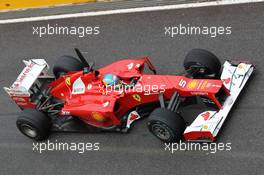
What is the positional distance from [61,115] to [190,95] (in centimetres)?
237

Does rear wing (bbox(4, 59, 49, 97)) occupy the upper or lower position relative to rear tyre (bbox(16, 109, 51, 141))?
upper

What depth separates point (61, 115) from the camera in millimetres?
8961

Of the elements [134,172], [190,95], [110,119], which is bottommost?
[134,172]

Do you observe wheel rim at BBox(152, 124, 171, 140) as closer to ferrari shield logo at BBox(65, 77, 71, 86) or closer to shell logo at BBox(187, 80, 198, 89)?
shell logo at BBox(187, 80, 198, 89)

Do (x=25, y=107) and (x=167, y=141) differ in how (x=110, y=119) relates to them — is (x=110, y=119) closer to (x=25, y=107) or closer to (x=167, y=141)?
(x=167, y=141)

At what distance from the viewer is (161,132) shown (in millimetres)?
7957

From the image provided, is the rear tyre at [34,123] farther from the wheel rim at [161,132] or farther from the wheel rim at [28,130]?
the wheel rim at [161,132]

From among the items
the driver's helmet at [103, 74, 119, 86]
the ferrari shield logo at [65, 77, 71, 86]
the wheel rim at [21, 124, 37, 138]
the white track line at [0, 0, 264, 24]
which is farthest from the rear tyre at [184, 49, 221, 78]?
the wheel rim at [21, 124, 37, 138]

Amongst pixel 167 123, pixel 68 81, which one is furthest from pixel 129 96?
pixel 68 81

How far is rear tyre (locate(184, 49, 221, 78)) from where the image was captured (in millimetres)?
8391

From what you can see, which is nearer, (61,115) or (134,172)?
(134,172)

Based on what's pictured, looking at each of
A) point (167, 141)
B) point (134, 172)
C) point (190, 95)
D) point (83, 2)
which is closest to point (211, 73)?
point (190, 95)

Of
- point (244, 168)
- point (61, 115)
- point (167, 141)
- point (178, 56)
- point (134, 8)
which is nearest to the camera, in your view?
point (244, 168)

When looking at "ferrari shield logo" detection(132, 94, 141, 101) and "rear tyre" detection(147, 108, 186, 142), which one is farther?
"ferrari shield logo" detection(132, 94, 141, 101)
